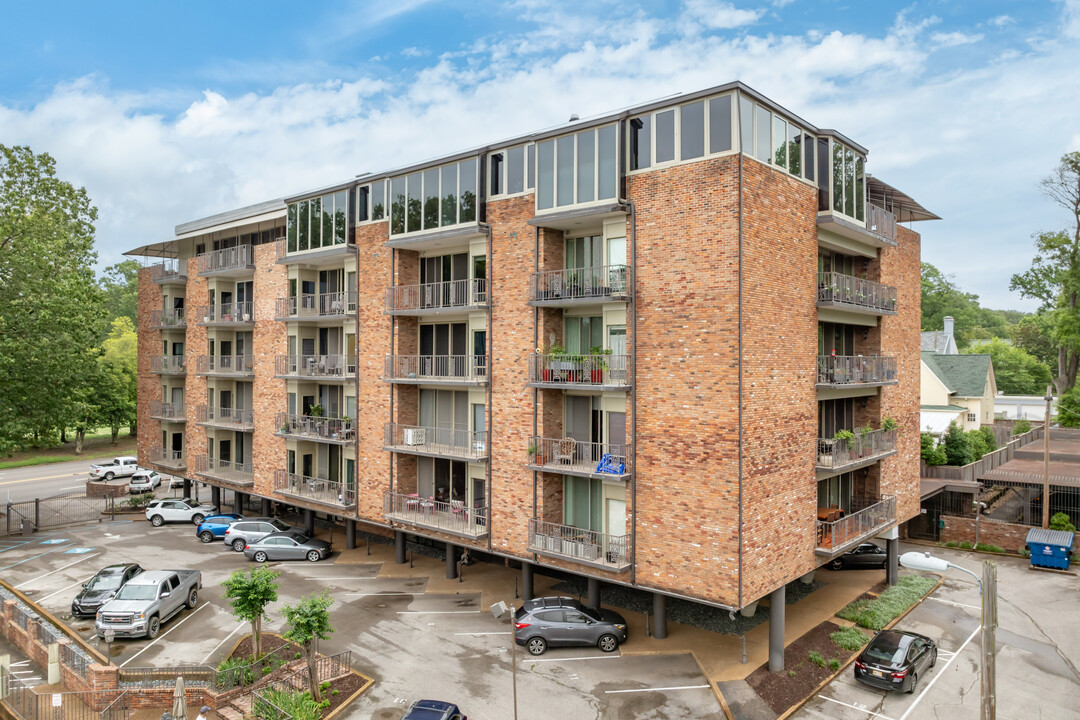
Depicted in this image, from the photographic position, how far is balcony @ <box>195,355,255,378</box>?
3247 cm

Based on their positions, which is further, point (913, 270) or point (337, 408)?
point (337, 408)

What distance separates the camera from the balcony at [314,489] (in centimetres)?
2727

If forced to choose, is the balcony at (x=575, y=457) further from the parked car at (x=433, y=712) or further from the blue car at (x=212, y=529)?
the blue car at (x=212, y=529)

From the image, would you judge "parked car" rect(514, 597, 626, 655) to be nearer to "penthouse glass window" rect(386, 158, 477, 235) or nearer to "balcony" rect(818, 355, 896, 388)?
"balcony" rect(818, 355, 896, 388)

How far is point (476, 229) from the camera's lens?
2202 cm

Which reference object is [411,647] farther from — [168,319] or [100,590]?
[168,319]

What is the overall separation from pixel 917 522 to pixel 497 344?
78.5 feet

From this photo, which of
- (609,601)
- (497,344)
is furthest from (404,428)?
(609,601)

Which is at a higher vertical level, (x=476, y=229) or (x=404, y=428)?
(x=476, y=229)

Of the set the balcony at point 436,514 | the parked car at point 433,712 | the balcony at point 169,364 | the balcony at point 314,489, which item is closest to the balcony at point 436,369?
the balcony at point 436,514

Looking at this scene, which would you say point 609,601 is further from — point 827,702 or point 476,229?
point 476,229

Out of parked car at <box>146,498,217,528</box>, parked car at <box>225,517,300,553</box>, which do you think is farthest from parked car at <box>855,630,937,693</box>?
parked car at <box>146,498,217,528</box>

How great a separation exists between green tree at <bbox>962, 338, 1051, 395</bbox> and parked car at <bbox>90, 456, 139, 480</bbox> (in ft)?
270

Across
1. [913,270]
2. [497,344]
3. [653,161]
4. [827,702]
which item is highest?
[653,161]
